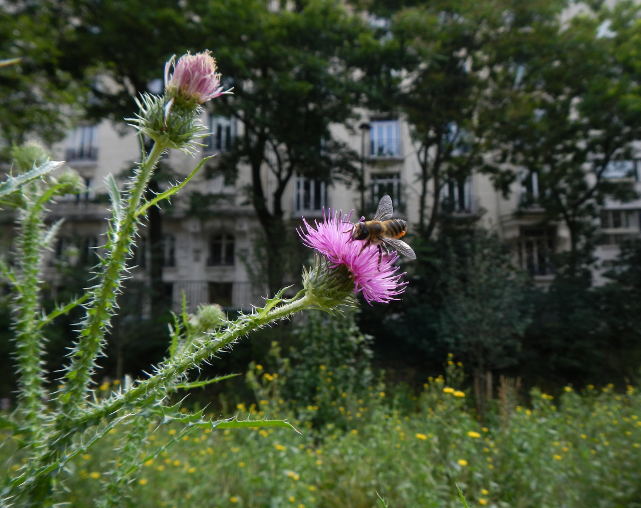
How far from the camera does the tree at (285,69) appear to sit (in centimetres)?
915

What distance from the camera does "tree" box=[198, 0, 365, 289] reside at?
30.0ft

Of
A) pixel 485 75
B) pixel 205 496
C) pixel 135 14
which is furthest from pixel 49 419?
pixel 485 75

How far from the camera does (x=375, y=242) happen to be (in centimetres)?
137

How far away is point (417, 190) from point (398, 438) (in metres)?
11.1

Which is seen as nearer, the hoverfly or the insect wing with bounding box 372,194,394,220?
the hoverfly

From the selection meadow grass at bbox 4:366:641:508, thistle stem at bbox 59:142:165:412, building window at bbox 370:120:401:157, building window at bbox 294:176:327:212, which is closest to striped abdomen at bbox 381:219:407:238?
thistle stem at bbox 59:142:165:412

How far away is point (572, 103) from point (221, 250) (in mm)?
15434

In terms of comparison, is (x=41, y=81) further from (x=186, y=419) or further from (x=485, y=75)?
(x=186, y=419)

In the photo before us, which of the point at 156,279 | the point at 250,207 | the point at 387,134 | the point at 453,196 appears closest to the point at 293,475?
the point at 156,279

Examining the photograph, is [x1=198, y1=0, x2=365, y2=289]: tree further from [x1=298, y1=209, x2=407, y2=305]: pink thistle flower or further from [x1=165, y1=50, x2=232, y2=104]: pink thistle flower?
[x1=298, y1=209, x2=407, y2=305]: pink thistle flower

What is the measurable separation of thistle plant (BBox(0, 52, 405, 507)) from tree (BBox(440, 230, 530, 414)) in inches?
308

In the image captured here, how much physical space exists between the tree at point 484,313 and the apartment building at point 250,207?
3.15 meters

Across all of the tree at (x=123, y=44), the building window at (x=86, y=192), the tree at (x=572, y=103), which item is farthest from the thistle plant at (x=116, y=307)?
the tree at (x=572, y=103)

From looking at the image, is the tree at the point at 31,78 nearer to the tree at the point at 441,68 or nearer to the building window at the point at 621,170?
the tree at the point at 441,68
